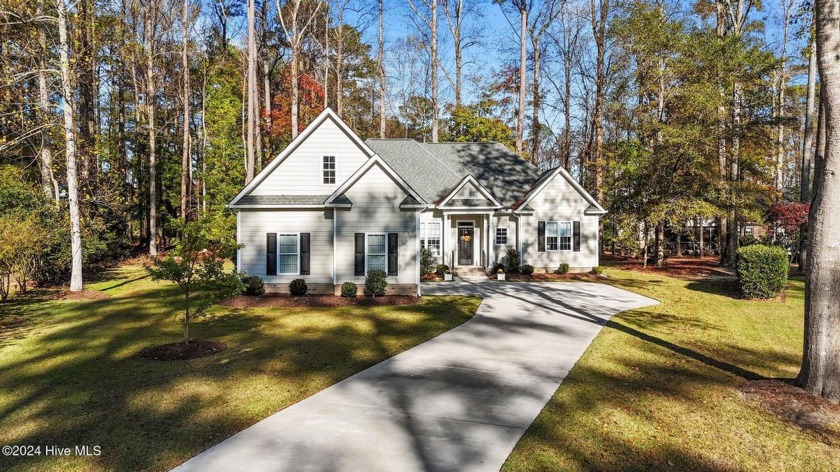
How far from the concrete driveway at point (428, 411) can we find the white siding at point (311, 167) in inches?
341

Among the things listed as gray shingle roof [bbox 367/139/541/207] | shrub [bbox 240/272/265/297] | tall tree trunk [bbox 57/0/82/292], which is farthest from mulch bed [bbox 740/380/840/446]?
tall tree trunk [bbox 57/0/82/292]

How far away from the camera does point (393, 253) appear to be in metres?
15.9

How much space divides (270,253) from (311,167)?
12.0ft

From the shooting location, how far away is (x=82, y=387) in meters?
6.97

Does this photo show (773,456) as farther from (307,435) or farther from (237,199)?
(237,199)

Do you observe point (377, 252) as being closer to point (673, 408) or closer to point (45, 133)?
point (673, 408)

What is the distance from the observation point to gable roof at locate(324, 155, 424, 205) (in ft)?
50.7

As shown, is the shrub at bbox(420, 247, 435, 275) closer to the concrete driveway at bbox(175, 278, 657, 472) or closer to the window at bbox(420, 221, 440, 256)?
the window at bbox(420, 221, 440, 256)

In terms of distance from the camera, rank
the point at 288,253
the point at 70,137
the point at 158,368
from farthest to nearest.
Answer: the point at 288,253 < the point at 70,137 < the point at 158,368

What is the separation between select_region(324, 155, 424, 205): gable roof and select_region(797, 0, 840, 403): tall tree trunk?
11.0m

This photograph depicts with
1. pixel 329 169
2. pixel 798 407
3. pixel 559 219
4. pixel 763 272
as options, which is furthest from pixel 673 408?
pixel 559 219

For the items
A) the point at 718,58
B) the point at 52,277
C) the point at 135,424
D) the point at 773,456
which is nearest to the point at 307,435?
the point at 135,424

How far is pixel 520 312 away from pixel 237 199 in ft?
36.0

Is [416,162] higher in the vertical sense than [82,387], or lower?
higher
